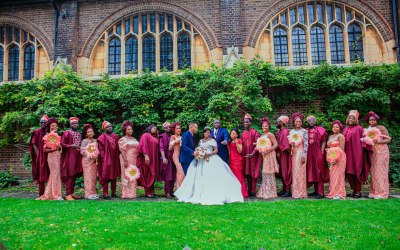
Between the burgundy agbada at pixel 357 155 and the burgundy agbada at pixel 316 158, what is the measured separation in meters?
0.55

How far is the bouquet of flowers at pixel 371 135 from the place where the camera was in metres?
7.52

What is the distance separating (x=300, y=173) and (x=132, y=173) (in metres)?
4.26

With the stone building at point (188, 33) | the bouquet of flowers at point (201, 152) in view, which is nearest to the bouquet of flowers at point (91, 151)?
the bouquet of flowers at point (201, 152)

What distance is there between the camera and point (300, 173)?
785cm

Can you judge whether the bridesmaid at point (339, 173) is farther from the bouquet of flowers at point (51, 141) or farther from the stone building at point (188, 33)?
the bouquet of flowers at point (51, 141)

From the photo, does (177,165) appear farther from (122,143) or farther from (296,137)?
(296,137)

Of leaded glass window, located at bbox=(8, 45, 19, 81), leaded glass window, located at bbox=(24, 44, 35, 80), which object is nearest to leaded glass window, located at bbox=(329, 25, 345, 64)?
leaded glass window, located at bbox=(24, 44, 35, 80)

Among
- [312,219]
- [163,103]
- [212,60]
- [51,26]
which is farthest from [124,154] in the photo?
[51,26]

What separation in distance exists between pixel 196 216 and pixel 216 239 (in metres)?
1.32

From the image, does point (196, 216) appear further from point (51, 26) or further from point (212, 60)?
point (51, 26)

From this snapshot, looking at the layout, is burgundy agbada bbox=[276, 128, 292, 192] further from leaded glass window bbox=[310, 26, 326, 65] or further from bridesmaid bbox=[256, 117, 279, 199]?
leaded glass window bbox=[310, 26, 326, 65]

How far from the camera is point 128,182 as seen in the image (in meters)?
8.20

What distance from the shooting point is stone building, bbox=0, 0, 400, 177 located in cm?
1333

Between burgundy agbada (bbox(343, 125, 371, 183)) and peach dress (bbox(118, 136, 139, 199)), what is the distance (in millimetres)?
5398
